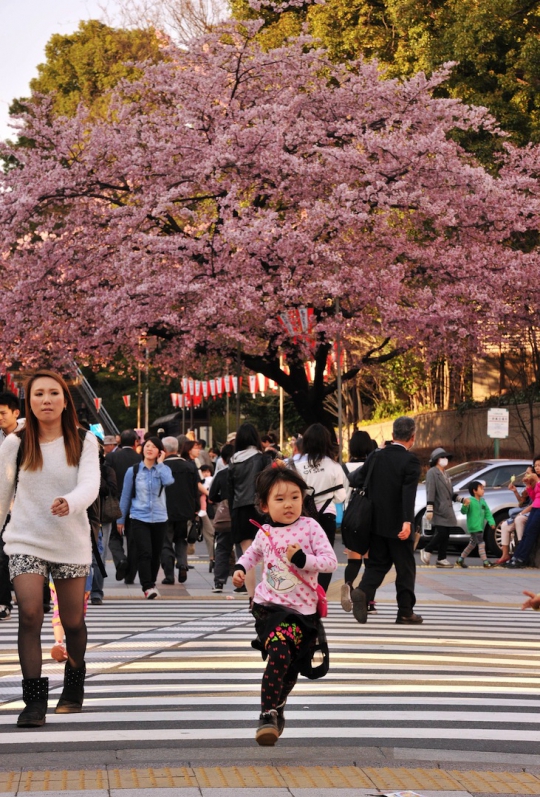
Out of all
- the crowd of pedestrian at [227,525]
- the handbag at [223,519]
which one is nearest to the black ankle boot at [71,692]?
the crowd of pedestrian at [227,525]

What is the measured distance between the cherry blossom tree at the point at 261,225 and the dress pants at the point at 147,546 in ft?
→ 40.4

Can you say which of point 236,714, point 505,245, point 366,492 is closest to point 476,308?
point 505,245

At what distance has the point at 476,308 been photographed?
31.0 m

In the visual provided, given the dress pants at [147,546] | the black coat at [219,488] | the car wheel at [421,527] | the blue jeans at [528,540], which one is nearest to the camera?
the dress pants at [147,546]

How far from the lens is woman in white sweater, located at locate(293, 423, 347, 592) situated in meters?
12.2

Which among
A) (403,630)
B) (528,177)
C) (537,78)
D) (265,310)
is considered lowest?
(403,630)

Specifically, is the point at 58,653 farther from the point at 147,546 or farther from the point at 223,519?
the point at 223,519

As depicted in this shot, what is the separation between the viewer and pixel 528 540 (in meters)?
21.3

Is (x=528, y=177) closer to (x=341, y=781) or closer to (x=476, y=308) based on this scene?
(x=476, y=308)

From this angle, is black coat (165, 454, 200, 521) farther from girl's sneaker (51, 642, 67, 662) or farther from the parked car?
girl's sneaker (51, 642, 67, 662)

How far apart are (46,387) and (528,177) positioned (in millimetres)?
24792

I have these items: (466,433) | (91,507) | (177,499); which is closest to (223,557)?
(177,499)

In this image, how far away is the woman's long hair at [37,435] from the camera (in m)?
6.98

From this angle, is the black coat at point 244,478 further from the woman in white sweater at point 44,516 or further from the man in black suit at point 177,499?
the woman in white sweater at point 44,516
